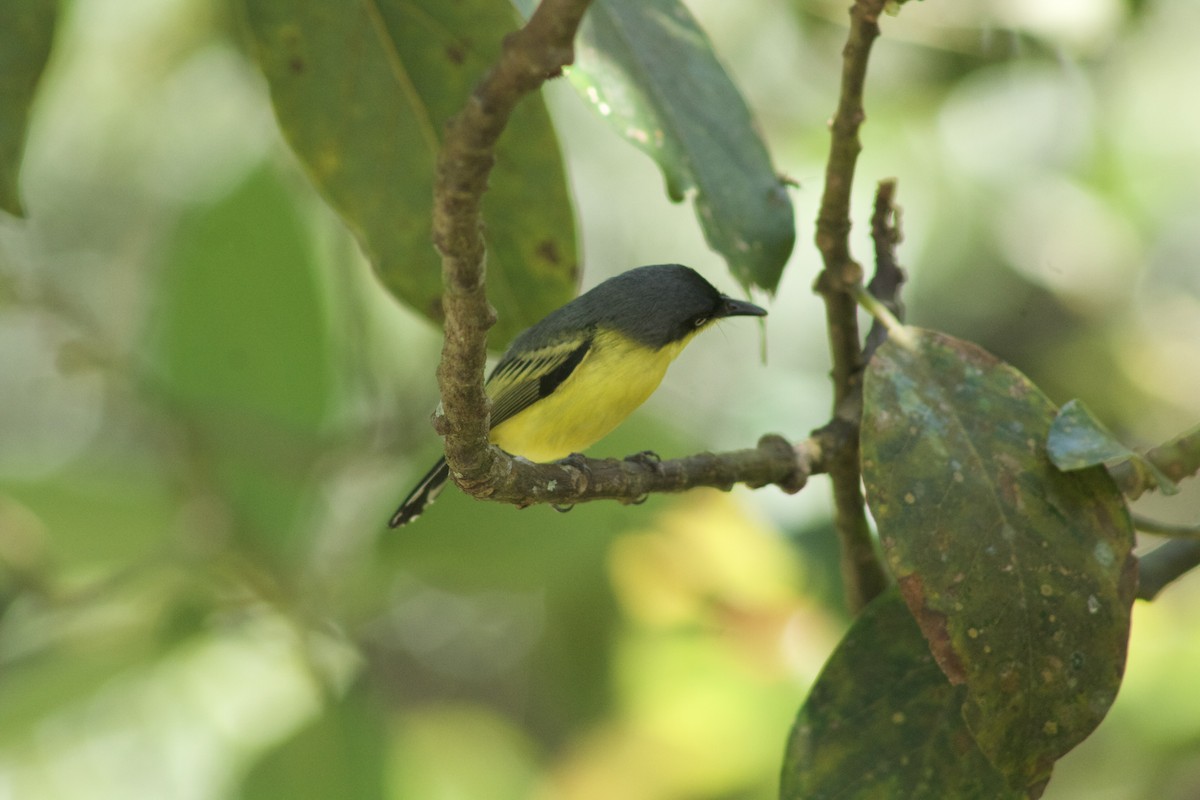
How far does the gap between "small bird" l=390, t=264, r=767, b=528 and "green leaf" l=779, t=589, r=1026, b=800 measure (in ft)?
3.61

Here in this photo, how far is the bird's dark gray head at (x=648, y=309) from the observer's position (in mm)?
3047

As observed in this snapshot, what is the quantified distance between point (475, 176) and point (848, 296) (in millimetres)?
1048

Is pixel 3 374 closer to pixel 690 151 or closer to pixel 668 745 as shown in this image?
pixel 668 745

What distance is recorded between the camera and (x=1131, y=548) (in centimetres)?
171

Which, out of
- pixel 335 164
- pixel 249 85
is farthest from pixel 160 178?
pixel 335 164

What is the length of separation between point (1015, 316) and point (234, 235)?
282 cm

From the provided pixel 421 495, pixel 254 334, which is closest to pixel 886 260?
pixel 421 495

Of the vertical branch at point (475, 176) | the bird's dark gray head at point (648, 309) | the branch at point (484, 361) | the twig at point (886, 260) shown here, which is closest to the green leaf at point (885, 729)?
the branch at point (484, 361)

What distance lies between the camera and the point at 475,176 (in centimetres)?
115

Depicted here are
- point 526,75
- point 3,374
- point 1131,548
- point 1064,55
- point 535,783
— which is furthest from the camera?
point 3,374

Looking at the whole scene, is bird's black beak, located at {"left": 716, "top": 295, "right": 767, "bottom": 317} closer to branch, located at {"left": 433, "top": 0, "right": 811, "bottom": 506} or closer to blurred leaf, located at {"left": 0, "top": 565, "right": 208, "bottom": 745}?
branch, located at {"left": 433, "top": 0, "right": 811, "bottom": 506}

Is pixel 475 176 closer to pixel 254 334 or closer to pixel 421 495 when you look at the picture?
pixel 421 495

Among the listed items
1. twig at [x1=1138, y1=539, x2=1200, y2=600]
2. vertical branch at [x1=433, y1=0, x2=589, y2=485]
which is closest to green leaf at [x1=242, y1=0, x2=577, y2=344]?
vertical branch at [x1=433, y1=0, x2=589, y2=485]

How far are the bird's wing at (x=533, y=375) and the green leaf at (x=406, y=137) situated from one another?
1.16 ft
